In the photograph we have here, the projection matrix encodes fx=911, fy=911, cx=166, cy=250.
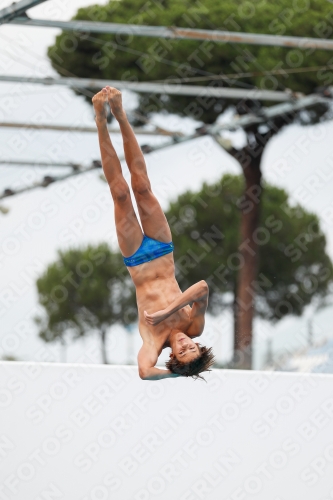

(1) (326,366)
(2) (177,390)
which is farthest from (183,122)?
(2) (177,390)

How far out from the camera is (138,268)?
5.32 metres

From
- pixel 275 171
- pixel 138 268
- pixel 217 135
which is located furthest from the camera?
pixel 275 171

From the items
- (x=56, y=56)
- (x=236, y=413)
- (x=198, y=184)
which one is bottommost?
(x=236, y=413)

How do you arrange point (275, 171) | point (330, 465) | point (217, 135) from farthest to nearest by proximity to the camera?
point (275, 171)
point (217, 135)
point (330, 465)

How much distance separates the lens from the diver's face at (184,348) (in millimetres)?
5008

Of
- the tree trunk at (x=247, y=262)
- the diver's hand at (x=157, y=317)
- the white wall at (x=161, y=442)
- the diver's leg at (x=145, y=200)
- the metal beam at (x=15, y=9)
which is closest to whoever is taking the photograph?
the diver's hand at (x=157, y=317)

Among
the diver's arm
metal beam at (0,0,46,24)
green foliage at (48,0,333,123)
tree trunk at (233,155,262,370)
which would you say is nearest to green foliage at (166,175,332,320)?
tree trunk at (233,155,262,370)

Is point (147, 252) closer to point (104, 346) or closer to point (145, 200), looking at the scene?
point (145, 200)

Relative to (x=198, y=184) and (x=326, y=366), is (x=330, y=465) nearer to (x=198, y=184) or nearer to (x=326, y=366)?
(x=326, y=366)

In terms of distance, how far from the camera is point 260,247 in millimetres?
13742

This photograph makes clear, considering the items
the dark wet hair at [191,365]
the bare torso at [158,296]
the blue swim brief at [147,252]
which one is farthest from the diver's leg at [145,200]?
the dark wet hair at [191,365]

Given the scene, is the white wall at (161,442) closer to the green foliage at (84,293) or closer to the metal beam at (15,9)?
the metal beam at (15,9)

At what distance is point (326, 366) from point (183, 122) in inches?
171

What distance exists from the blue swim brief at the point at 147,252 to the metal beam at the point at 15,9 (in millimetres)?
2622
